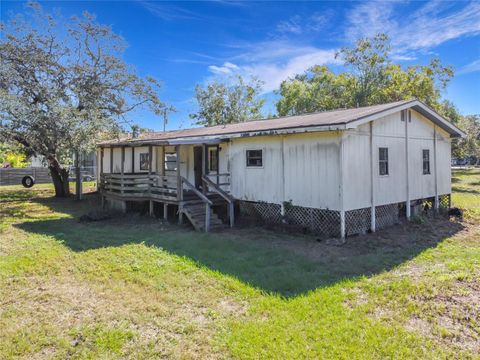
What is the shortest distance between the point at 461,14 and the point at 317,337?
→ 16.1m

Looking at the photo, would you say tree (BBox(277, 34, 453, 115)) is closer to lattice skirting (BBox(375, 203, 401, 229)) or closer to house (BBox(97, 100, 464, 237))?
house (BBox(97, 100, 464, 237))

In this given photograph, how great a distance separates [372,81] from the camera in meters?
26.8

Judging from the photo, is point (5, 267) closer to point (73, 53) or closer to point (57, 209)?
point (57, 209)

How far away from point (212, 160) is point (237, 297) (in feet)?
29.2

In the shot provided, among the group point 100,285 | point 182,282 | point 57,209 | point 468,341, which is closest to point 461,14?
point 468,341

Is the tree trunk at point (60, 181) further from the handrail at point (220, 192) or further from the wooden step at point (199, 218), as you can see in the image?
the wooden step at point (199, 218)

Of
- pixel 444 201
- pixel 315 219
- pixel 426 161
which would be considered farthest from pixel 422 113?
pixel 315 219

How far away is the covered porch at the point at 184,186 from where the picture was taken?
37.9 ft

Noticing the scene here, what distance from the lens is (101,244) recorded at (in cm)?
893

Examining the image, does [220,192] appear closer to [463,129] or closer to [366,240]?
[366,240]

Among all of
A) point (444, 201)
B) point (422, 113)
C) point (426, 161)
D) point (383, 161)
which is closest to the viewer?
point (383, 161)

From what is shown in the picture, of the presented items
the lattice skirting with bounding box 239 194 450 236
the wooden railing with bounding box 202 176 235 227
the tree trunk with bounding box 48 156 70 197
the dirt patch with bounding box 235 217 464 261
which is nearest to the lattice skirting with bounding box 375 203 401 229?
the lattice skirting with bounding box 239 194 450 236

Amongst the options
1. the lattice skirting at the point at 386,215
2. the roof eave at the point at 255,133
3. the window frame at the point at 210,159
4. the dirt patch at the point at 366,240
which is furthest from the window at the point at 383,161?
the window frame at the point at 210,159

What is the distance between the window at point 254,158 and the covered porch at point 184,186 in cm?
116
